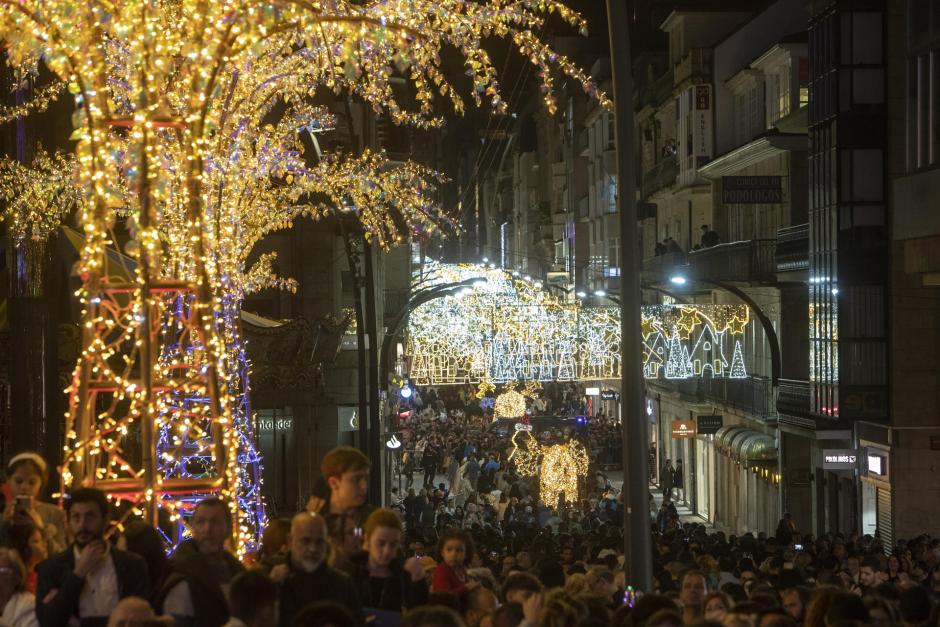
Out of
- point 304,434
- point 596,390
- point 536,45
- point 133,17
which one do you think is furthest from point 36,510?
point 596,390

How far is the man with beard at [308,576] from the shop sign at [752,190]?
2775 centimetres

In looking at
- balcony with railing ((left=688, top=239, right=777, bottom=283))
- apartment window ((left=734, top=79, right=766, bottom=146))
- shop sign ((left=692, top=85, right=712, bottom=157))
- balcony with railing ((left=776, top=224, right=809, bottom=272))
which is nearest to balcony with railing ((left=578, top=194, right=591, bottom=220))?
shop sign ((left=692, top=85, right=712, bottom=157))

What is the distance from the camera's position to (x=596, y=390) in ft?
167

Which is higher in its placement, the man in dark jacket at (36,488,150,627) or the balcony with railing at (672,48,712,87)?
the balcony with railing at (672,48,712,87)

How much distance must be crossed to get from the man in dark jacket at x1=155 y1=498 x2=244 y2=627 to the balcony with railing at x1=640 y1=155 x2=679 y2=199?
39.9 metres

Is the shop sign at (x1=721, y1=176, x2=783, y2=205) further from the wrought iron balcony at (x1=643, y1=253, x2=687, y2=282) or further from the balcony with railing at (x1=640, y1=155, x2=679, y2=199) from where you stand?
the balcony with railing at (x1=640, y1=155, x2=679, y2=199)

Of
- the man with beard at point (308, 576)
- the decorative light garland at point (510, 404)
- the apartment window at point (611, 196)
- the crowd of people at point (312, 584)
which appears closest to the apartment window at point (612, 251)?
the apartment window at point (611, 196)

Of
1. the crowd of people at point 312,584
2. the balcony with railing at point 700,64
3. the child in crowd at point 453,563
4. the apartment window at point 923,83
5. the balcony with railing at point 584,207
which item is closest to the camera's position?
the crowd of people at point 312,584

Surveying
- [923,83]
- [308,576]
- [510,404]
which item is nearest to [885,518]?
[923,83]

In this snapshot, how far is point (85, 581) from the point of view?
22.9 ft

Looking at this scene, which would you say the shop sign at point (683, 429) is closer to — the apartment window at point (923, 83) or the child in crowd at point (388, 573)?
the apartment window at point (923, 83)

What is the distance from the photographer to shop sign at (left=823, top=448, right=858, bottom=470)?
27.9 meters

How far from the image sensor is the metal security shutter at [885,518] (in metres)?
26.8

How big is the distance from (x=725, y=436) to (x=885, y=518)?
37.4 feet
